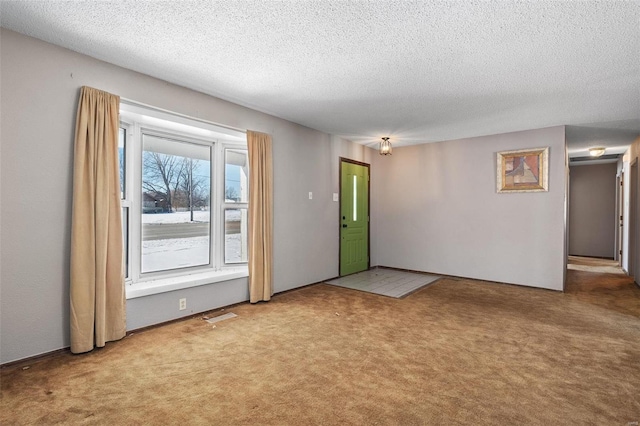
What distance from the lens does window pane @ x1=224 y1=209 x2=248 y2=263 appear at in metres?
4.39

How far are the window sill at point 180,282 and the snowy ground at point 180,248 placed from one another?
17 cm

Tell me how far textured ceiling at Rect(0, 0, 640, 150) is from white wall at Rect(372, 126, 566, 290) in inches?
53.2

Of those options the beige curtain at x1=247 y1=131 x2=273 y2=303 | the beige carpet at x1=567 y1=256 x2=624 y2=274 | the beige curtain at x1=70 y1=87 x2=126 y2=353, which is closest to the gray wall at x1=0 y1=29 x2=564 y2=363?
the beige curtain at x1=70 y1=87 x2=126 y2=353

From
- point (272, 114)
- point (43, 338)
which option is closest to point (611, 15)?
Result: point (272, 114)

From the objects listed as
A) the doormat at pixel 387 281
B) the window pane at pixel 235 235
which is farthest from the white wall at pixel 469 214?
the window pane at pixel 235 235

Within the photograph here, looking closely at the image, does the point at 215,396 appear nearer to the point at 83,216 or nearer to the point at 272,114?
the point at 83,216

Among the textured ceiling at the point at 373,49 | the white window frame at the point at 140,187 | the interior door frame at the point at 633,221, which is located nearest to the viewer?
the textured ceiling at the point at 373,49

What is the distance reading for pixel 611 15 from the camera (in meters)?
2.22

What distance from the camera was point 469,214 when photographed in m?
5.86

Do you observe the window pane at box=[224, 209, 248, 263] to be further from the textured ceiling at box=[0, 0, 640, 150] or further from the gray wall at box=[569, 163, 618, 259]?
the gray wall at box=[569, 163, 618, 259]

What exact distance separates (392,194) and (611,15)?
4.67 meters

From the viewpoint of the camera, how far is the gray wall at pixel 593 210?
8.40m

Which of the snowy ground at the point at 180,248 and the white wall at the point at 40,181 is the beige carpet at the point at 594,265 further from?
the white wall at the point at 40,181

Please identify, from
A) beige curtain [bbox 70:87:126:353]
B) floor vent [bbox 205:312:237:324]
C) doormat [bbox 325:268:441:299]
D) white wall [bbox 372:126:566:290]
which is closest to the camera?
beige curtain [bbox 70:87:126:353]
